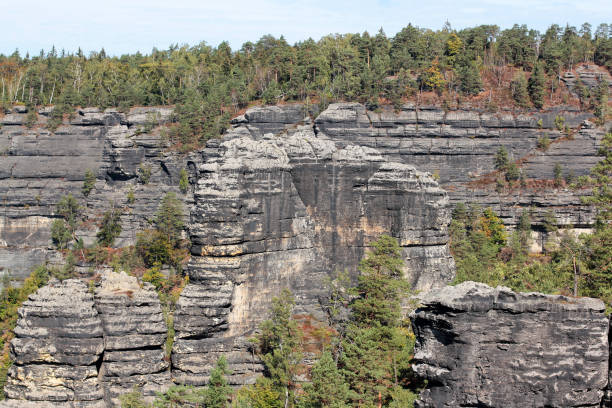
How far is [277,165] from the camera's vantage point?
164 ft

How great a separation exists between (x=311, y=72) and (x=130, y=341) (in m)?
74.4

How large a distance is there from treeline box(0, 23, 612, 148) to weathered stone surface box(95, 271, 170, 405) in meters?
58.4

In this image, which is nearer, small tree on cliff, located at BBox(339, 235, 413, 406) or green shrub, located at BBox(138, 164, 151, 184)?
small tree on cliff, located at BBox(339, 235, 413, 406)

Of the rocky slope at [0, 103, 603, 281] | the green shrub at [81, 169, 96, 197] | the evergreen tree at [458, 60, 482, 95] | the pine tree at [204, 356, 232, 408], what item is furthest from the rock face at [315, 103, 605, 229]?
the pine tree at [204, 356, 232, 408]

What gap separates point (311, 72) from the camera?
109 meters

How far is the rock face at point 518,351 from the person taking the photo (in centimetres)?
2661

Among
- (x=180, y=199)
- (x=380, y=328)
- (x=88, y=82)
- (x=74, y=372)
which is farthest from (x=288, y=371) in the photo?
(x=88, y=82)

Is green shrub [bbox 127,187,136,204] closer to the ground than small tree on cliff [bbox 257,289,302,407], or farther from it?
farther from it

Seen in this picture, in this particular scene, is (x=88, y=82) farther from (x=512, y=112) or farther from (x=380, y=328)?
(x=380, y=328)

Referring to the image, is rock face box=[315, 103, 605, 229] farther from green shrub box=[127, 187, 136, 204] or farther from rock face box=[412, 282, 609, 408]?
rock face box=[412, 282, 609, 408]

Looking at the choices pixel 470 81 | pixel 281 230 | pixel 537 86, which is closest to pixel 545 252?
pixel 537 86

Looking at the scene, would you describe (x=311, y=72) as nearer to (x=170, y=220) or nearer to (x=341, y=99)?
(x=341, y=99)

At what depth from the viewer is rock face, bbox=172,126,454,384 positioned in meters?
45.2

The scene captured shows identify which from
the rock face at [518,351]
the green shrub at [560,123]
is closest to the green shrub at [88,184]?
the green shrub at [560,123]
